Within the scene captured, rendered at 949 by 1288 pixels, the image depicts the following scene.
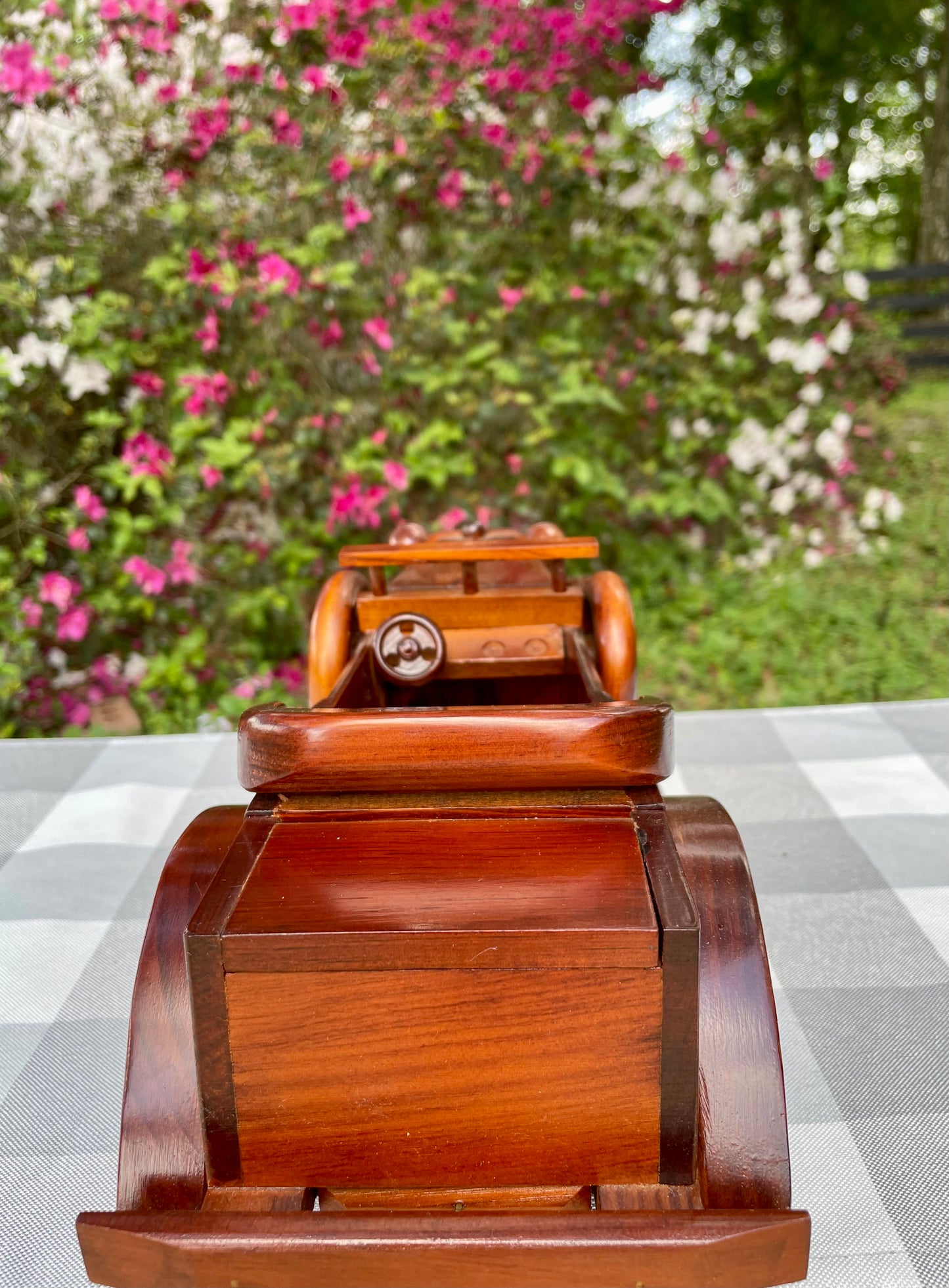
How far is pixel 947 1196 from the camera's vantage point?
122 cm

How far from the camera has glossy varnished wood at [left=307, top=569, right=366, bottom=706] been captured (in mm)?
1718

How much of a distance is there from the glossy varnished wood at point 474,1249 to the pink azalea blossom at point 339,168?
309 centimetres

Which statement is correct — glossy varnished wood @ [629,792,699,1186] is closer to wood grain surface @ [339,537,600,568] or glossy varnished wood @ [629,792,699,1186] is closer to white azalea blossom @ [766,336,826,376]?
wood grain surface @ [339,537,600,568]

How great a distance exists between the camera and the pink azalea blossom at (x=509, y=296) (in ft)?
10.7

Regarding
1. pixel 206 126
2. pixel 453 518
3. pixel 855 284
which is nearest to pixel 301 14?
pixel 206 126

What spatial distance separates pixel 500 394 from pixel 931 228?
9.51 ft

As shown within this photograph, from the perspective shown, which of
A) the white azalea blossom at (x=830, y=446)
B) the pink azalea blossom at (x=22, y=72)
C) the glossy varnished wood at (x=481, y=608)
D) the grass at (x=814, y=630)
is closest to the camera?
the glossy varnished wood at (x=481, y=608)

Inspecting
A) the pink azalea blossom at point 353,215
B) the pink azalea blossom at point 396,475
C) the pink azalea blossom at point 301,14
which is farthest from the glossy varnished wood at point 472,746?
the pink azalea blossom at point 301,14

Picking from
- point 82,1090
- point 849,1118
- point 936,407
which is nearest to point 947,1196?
point 849,1118

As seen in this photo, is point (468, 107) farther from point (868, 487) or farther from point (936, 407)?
point (936, 407)

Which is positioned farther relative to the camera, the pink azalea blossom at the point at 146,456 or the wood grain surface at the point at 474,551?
the pink azalea blossom at the point at 146,456

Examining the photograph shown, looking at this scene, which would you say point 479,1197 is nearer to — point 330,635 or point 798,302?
point 330,635

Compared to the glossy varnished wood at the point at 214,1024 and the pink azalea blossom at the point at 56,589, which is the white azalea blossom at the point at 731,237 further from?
the glossy varnished wood at the point at 214,1024

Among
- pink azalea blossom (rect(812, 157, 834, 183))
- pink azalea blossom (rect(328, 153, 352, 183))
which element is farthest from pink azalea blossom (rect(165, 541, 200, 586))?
pink azalea blossom (rect(812, 157, 834, 183))
